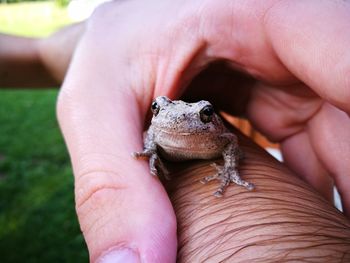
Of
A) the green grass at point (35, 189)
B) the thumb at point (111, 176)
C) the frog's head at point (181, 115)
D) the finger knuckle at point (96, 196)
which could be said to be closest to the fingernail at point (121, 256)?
the thumb at point (111, 176)

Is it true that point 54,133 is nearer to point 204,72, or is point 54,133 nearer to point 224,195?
point 204,72

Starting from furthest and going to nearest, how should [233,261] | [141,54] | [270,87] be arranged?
[270,87], [141,54], [233,261]

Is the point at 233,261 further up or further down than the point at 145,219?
further up

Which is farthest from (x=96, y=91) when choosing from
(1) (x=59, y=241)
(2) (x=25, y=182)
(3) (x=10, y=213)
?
(2) (x=25, y=182)

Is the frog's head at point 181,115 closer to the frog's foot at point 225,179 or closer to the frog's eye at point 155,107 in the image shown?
the frog's eye at point 155,107

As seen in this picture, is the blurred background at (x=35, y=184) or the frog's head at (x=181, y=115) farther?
the blurred background at (x=35, y=184)

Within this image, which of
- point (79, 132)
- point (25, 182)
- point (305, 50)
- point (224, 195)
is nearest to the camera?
point (224, 195)

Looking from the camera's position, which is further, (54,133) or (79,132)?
(54,133)
